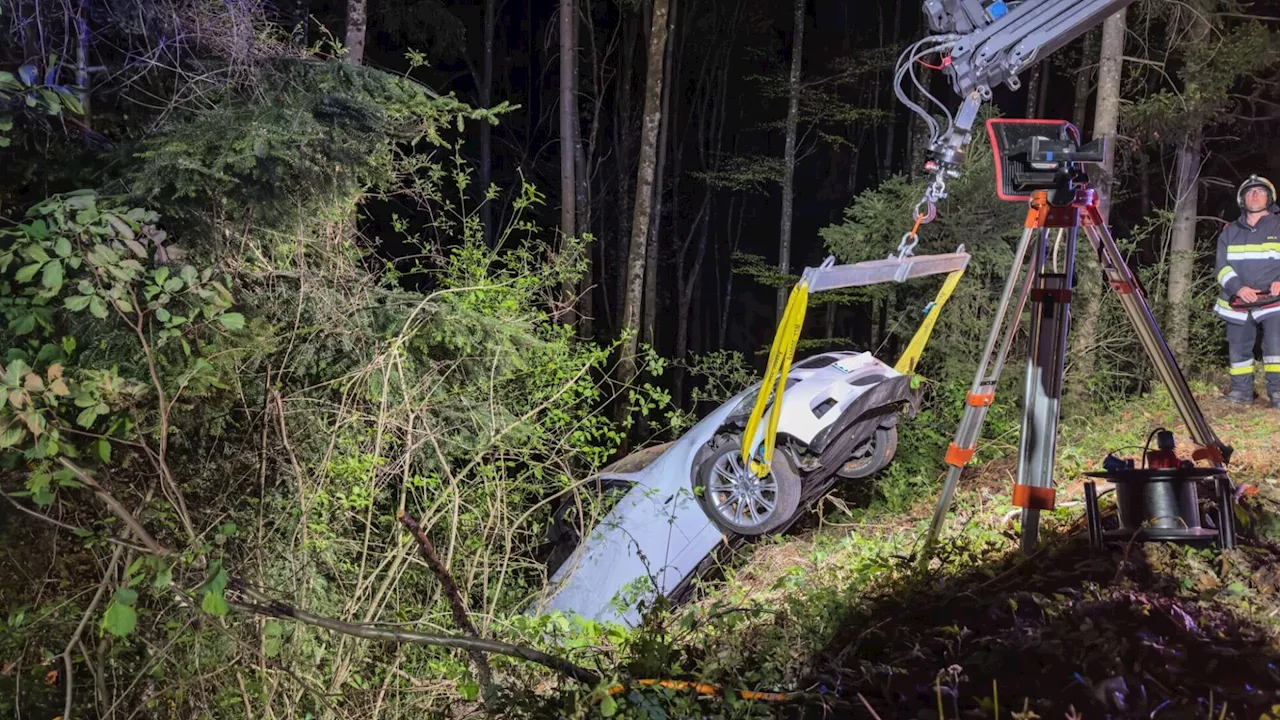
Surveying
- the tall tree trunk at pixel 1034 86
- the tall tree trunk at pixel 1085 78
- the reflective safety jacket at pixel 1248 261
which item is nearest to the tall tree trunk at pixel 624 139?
the tall tree trunk at pixel 1034 86

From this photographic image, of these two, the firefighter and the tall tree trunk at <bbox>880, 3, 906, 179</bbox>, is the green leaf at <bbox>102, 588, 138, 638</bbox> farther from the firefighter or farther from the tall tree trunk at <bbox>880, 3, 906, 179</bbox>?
the tall tree trunk at <bbox>880, 3, 906, 179</bbox>

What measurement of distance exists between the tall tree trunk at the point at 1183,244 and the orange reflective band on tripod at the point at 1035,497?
6755 millimetres

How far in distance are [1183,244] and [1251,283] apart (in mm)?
2371

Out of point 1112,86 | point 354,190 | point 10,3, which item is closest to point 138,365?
point 354,190

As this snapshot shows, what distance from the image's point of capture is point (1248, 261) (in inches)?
247

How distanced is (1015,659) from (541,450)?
8.59 ft

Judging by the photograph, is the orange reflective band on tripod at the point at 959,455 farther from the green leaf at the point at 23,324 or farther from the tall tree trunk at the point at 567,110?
the tall tree trunk at the point at 567,110

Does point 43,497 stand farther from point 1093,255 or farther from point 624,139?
point 624,139

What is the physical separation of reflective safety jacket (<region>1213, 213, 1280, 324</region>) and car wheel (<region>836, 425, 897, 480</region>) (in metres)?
3.36

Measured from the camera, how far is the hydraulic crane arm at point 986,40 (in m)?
2.71

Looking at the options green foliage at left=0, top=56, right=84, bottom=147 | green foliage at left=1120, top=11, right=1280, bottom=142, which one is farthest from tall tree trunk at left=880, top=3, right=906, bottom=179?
green foliage at left=0, top=56, right=84, bottom=147

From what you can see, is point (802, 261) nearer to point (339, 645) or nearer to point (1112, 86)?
point (1112, 86)

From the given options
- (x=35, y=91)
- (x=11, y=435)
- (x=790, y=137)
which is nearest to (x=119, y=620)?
(x=11, y=435)

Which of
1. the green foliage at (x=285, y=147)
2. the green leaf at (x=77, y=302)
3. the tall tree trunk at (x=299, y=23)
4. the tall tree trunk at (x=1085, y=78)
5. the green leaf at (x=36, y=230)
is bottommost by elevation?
the green leaf at (x=77, y=302)
